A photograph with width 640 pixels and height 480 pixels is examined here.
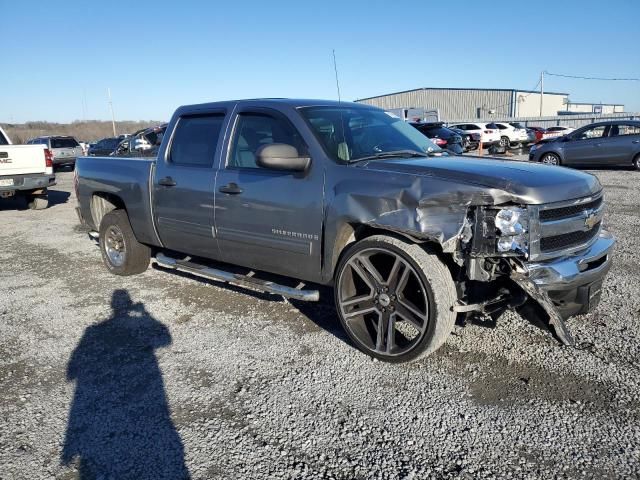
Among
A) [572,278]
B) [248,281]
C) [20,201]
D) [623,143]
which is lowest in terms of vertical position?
[20,201]

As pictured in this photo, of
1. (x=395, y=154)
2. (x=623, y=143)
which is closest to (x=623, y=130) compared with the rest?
(x=623, y=143)

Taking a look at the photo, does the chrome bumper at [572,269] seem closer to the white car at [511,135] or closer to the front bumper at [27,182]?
the front bumper at [27,182]

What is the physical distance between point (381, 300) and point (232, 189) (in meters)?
1.64

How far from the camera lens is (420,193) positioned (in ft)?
10.5

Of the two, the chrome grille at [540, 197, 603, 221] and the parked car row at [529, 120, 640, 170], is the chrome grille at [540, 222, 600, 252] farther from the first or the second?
the parked car row at [529, 120, 640, 170]

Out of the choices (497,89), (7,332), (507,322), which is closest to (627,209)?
(507,322)

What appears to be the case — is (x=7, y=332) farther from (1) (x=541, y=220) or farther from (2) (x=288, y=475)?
(1) (x=541, y=220)

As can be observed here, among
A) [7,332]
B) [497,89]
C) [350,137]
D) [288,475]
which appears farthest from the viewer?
[497,89]

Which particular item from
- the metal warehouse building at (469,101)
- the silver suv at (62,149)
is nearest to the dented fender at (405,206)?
the silver suv at (62,149)

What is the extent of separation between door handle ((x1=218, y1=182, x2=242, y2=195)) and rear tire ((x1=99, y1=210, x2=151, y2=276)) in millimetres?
1909

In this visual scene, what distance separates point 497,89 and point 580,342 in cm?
6433

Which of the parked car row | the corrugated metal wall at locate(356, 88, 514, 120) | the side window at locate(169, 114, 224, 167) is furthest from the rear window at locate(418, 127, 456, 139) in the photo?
the corrugated metal wall at locate(356, 88, 514, 120)

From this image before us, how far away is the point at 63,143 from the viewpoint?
25656mm

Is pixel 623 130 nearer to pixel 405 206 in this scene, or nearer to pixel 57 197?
pixel 405 206
